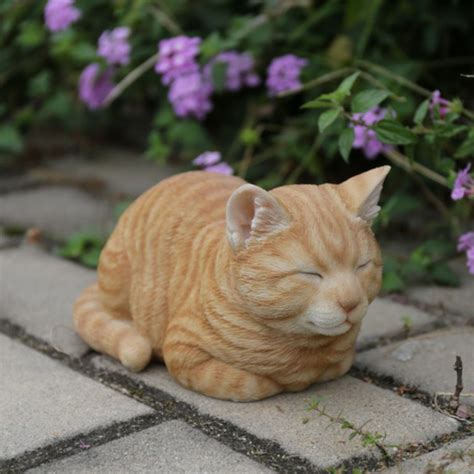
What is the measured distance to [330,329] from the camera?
91.1 inches

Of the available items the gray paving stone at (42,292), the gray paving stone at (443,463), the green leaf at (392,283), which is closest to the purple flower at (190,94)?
the gray paving stone at (42,292)

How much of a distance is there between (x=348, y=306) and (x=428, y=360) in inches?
23.1

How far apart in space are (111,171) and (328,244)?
2.91 meters

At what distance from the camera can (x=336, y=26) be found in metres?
4.29

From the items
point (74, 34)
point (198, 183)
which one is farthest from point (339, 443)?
point (74, 34)

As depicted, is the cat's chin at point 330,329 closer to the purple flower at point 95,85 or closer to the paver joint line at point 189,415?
the paver joint line at point 189,415

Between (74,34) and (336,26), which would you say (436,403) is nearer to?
(336,26)

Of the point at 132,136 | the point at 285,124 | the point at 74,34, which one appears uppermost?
the point at 74,34

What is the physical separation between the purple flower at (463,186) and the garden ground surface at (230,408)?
42cm

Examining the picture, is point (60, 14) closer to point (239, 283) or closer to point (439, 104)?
point (439, 104)

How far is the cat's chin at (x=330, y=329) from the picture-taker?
7.58 feet

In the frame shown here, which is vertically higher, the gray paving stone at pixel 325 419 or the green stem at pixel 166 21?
the green stem at pixel 166 21

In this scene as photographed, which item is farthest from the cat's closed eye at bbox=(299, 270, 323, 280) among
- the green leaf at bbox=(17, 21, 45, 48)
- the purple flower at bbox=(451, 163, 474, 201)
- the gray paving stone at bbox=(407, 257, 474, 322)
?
the green leaf at bbox=(17, 21, 45, 48)

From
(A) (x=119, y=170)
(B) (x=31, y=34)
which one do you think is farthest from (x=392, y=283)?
(B) (x=31, y=34)
